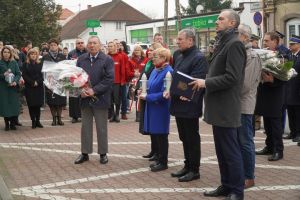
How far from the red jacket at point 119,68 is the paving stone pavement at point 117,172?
2636 millimetres

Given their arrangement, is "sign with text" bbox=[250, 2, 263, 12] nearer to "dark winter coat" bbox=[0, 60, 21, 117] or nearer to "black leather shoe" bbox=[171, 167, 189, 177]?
"dark winter coat" bbox=[0, 60, 21, 117]

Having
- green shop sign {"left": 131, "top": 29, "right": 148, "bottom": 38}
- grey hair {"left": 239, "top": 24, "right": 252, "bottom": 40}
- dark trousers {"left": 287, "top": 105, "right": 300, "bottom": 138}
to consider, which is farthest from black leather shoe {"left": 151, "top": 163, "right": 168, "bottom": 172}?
green shop sign {"left": 131, "top": 29, "right": 148, "bottom": 38}

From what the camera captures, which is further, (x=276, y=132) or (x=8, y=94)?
(x=8, y=94)

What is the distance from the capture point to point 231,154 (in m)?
5.63

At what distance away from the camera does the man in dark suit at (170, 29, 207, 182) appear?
6500 millimetres

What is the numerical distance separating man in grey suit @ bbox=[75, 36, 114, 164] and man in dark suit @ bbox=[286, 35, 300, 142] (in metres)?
3.62

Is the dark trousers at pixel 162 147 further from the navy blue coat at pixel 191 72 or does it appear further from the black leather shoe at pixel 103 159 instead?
the black leather shoe at pixel 103 159

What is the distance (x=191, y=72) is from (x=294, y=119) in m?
4.01

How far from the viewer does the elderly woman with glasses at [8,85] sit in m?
11.6

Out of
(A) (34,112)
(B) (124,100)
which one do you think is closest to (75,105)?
(A) (34,112)

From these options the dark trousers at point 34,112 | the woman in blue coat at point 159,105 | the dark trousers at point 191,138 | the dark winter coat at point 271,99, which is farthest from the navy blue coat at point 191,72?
the dark trousers at point 34,112

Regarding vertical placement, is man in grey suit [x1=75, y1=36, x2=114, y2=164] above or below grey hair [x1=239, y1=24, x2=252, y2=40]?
below

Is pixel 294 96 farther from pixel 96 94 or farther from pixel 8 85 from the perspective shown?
pixel 8 85

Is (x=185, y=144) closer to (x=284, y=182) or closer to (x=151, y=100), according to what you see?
(x=151, y=100)
